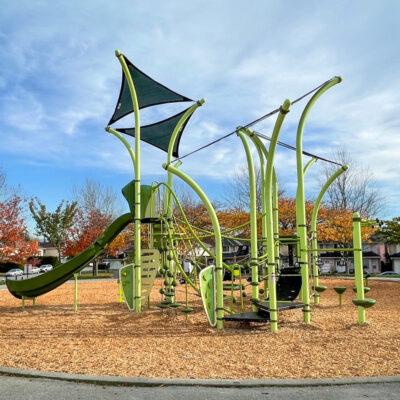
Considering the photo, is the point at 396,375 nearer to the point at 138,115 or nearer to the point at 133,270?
the point at 133,270

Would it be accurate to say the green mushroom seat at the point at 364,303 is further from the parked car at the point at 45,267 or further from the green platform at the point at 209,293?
the parked car at the point at 45,267

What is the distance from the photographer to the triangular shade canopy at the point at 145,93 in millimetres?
10820

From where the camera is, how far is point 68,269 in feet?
38.4

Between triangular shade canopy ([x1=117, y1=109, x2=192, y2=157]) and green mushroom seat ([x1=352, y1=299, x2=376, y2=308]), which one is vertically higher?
triangular shade canopy ([x1=117, y1=109, x2=192, y2=157])

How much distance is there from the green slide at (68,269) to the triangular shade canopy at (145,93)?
2654 mm

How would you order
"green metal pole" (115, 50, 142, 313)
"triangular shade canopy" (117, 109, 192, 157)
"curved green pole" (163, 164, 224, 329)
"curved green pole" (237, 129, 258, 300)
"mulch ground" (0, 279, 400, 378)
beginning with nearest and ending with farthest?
"mulch ground" (0, 279, 400, 378) → "curved green pole" (163, 164, 224, 329) → "curved green pole" (237, 129, 258, 300) → "green metal pole" (115, 50, 142, 313) → "triangular shade canopy" (117, 109, 192, 157)

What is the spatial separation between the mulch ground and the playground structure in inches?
18.0

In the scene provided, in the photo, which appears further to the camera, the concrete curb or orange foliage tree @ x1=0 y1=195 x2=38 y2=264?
orange foliage tree @ x1=0 y1=195 x2=38 y2=264

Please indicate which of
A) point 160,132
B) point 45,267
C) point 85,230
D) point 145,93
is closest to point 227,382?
point 145,93

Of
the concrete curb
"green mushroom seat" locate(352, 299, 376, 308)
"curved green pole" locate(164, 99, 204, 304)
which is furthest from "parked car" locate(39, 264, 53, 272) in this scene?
the concrete curb

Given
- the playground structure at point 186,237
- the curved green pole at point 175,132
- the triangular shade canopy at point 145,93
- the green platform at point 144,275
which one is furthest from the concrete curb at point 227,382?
the triangular shade canopy at point 145,93

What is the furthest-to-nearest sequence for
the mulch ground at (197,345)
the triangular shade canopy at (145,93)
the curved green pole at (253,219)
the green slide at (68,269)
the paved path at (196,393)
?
1. the green slide at (68,269)
2. the triangular shade canopy at (145,93)
3. the curved green pole at (253,219)
4. the mulch ground at (197,345)
5. the paved path at (196,393)

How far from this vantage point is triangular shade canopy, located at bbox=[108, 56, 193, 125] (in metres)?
10.8

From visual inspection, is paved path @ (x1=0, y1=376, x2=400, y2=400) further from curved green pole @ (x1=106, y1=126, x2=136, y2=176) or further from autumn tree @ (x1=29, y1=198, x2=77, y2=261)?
autumn tree @ (x1=29, y1=198, x2=77, y2=261)
